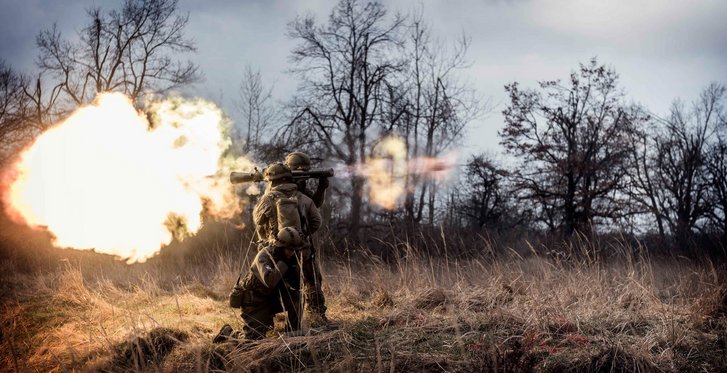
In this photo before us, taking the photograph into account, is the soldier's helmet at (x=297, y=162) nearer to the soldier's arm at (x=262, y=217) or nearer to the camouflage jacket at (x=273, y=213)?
the camouflage jacket at (x=273, y=213)

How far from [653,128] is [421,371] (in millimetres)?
27790

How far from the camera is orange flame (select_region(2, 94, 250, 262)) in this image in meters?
6.09

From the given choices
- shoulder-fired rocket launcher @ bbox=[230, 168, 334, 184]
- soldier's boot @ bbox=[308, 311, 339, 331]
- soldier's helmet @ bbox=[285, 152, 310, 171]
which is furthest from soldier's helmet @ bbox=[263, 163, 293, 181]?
soldier's boot @ bbox=[308, 311, 339, 331]

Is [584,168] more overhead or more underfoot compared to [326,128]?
more underfoot

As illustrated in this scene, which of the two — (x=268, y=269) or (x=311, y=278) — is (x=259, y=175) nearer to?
(x=268, y=269)

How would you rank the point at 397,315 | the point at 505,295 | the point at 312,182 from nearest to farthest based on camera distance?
1. the point at 397,315
2. the point at 505,295
3. the point at 312,182

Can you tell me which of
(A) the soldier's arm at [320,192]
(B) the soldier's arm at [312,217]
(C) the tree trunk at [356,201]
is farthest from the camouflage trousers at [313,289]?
(C) the tree trunk at [356,201]

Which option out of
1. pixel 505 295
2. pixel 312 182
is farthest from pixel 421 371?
pixel 312 182

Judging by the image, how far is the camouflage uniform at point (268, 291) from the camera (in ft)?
16.5

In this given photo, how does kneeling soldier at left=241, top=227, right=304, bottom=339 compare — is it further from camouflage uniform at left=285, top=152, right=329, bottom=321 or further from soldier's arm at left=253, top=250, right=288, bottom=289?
camouflage uniform at left=285, top=152, right=329, bottom=321

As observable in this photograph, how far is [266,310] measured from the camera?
5.23 m

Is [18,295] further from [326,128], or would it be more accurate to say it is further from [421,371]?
[326,128]

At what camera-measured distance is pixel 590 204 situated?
58.0 feet

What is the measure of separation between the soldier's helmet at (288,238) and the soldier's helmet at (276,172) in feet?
2.10
